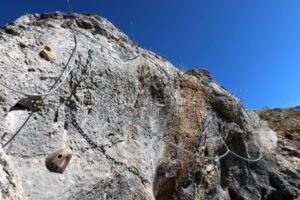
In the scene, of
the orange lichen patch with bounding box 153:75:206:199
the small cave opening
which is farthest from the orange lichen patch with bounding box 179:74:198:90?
the small cave opening

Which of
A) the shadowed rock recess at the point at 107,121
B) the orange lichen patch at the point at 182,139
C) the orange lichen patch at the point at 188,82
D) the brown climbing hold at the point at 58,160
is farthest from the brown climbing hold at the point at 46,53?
the orange lichen patch at the point at 188,82

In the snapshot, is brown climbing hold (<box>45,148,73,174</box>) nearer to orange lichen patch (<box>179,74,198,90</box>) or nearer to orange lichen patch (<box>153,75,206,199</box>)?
orange lichen patch (<box>153,75,206,199</box>)

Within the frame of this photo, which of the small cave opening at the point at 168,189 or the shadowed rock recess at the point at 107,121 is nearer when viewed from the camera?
the shadowed rock recess at the point at 107,121

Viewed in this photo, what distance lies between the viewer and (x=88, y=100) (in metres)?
6.80

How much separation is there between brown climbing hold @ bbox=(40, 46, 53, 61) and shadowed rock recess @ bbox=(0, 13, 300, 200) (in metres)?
0.02

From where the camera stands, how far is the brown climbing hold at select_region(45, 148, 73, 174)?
5.80m

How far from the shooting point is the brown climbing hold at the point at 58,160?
5.80 m

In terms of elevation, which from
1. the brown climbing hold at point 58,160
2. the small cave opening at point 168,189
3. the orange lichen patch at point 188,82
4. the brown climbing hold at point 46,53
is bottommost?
the brown climbing hold at point 58,160

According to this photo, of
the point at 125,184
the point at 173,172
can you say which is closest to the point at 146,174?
the point at 125,184

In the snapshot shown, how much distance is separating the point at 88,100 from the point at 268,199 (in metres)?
6.15

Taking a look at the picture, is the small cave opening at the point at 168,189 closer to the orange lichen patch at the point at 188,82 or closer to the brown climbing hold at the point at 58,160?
the orange lichen patch at the point at 188,82

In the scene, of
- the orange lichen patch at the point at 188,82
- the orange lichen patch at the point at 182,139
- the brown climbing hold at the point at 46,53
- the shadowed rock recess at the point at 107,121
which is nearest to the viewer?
the shadowed rock recess at the point at 107,121

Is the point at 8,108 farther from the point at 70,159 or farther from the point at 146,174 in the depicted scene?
the point at 146,174

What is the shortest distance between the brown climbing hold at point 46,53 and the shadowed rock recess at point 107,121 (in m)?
0.02
